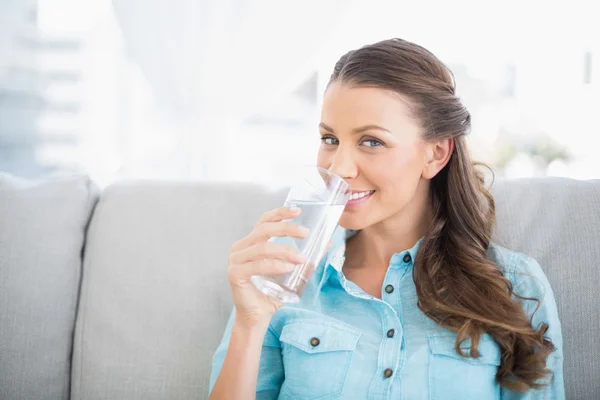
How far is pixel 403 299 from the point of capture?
133cm

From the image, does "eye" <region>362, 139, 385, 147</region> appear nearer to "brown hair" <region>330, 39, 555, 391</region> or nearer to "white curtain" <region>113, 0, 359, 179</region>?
"brown hair" <region>330, 39, 555, 391</region>

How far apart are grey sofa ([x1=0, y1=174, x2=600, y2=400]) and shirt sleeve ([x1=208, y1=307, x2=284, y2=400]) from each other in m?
0.16

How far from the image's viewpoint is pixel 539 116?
3.53m

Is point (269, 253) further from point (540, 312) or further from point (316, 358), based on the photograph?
point (540, 312)

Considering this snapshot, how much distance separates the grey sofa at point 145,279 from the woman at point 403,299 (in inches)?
6.9

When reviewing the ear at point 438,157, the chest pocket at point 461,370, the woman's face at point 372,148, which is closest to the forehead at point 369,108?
the woman's face at point 372,148

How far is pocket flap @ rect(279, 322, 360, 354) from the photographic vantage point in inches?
49.6

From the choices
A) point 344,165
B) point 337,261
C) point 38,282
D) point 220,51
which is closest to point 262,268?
point 344,165

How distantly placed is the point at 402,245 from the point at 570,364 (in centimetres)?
47

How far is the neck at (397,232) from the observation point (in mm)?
1422

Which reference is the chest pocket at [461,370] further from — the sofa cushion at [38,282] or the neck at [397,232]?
the sofa cushion at [38,282]

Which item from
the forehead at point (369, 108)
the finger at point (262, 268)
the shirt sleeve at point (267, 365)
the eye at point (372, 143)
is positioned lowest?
the shirt sleeve at point (267, 365)

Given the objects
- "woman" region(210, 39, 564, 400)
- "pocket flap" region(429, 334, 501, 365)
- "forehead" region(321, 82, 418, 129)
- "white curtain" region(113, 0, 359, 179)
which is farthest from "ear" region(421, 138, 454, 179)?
"white curtain" region(113, 0, 359, 179)

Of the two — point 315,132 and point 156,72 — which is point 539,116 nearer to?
point 315,132
